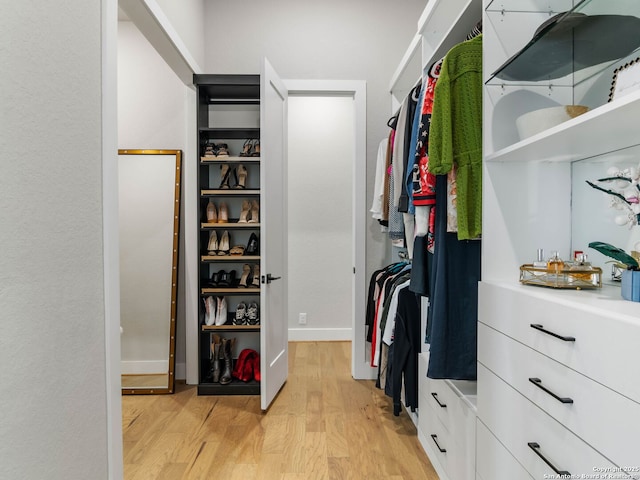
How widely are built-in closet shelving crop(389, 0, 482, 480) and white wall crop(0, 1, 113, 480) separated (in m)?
1.37

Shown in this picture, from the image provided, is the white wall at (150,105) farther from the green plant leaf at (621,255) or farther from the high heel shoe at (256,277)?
the green plant leaf at (621,255)

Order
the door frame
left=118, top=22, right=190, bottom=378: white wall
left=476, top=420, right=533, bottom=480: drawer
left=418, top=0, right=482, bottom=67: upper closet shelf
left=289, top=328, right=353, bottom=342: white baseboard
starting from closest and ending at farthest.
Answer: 1. left=476, top=420, right=533, bottom=480: drawer
2. left=418, top=0, right=482, bottom=67: upper closet shelf
3. left=118, top=22, right=190, bottom=378: white wall
4. the door frame
5. left=289, top=328, right=353, bottom=342: white baseboard

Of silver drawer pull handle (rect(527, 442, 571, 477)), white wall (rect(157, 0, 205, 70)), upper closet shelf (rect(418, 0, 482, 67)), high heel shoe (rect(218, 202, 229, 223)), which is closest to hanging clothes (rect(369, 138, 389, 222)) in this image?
upper closet shelf (rect(418, 0, 482, 67))

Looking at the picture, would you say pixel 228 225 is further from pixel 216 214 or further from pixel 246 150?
pixel 246 150

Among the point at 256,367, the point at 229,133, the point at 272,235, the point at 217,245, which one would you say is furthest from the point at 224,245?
the point at 256,367

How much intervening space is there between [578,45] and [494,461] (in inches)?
54.3

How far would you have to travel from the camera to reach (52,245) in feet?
4.03

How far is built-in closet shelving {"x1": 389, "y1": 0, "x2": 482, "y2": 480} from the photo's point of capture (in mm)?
1676

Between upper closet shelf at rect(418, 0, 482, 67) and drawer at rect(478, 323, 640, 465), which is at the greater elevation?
upper closet shelf at rect(418, 0, 482, 67)

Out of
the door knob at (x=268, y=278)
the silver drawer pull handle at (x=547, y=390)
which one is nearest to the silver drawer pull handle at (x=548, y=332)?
the silver drawer pull handle at (x=547, y=390)

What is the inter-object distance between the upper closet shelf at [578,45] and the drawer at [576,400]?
35.6 inches

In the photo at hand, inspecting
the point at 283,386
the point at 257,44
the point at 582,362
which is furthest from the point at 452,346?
the point at 257,44

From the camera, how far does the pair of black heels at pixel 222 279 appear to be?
3.15m

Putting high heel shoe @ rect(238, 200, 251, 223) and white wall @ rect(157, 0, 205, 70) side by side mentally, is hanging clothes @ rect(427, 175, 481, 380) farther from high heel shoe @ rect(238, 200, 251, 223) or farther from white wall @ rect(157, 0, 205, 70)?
white wall @ rect(157, 0, 205, 70)
